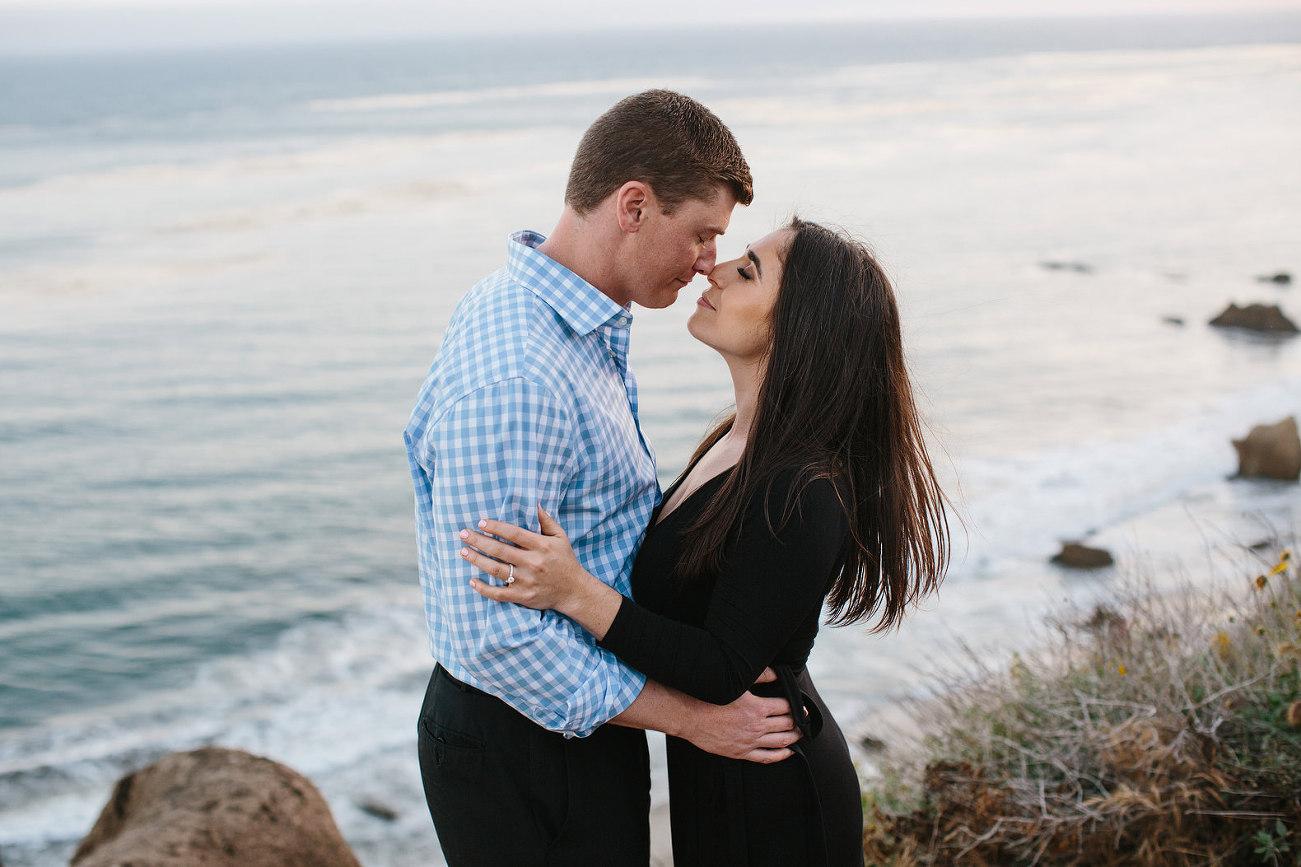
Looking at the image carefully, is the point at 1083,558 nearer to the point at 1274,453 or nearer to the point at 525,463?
the point at 1274,453

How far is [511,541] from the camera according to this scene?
2.62 metres

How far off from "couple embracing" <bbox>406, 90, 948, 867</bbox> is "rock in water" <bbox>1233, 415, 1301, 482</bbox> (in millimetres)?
12319

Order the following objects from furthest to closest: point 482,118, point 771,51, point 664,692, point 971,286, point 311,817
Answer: point 771,51 → point 482,118 → point 971,286 → point 311,817 → point 664,692

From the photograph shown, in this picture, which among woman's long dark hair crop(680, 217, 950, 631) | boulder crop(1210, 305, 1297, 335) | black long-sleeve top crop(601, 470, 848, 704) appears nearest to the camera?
black long-sleeve top crop(601, 470, 848, 704)

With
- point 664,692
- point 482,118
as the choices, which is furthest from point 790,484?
point 482,118

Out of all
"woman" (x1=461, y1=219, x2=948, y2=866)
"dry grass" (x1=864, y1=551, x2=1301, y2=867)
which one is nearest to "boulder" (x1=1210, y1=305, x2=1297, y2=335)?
"dry grass" (x1=864, y1=551, x2=1301, y2=867)

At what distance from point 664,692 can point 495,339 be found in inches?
40.2

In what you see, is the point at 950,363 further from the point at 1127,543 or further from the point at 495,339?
the point at 495,339

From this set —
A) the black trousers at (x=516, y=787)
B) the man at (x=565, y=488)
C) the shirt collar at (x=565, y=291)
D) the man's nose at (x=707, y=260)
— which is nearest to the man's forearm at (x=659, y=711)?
the man at (x=565, y=488)

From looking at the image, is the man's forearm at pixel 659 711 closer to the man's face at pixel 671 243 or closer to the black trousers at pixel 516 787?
the black trousers at pixel 516 787

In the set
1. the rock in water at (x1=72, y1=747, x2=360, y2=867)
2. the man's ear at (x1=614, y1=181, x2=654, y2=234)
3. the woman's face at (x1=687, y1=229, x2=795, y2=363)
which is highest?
the man's ear at (x1=614, y1=181, x2=654, y2=234)

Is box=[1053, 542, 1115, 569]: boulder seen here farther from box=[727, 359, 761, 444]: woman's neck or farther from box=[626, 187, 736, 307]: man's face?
box=[626, 187, 736, 307]: man's face

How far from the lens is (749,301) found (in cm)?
328

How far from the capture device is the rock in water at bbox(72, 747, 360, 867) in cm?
440
